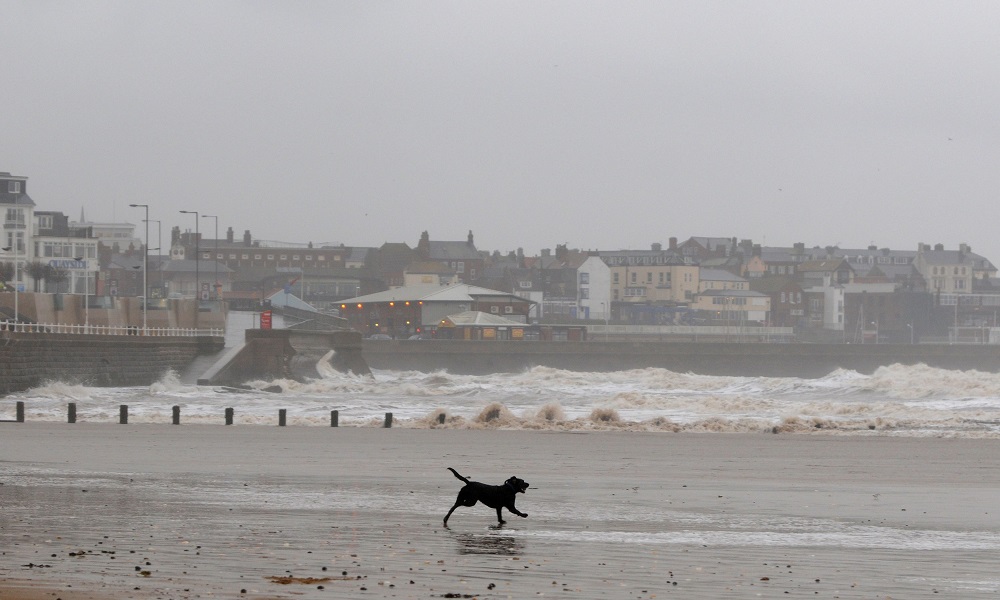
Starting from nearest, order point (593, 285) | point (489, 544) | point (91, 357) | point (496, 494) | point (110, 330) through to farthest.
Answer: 1. point (489, 544)
2. point (496, 494)
3. point (91, 357)
4. point (110, 330)
5. point (593, 285)

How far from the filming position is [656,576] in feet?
36.7

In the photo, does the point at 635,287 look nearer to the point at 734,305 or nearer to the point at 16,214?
the point at 734,305

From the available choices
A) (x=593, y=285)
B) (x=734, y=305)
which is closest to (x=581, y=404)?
(x=593, y=285)

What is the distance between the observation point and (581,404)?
176 ft

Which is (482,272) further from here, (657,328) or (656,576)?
(656,576)

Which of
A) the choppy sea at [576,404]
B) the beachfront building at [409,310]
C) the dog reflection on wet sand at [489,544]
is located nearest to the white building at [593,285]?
the beachfront building at [409,310]

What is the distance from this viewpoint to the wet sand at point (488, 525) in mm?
10766

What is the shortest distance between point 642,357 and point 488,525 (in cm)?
9033

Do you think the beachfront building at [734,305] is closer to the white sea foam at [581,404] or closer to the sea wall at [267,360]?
the white sea foam at [581,404]

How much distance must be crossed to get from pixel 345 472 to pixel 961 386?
47.2 meters

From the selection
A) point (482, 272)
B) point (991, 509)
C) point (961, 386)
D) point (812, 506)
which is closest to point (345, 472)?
point (812, 506)

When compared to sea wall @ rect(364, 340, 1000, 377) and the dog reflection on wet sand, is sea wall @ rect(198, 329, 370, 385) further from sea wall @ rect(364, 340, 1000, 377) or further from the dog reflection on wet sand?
the dog reflection on wet sand

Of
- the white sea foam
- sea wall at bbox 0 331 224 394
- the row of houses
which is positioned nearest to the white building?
the row of houses

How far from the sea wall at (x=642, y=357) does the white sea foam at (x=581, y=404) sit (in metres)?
19.7
